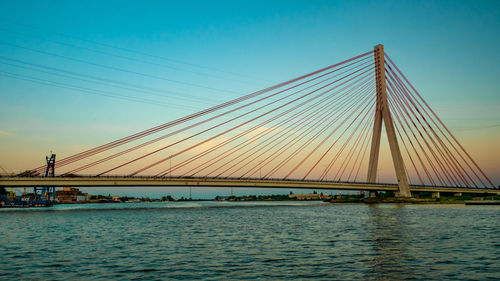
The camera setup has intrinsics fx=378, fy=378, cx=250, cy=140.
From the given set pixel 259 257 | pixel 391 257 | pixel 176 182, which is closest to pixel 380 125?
pixel 176 182

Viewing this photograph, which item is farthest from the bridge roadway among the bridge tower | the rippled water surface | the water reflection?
the water reflection

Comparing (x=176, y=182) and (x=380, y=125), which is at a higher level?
(x=380, y=125)

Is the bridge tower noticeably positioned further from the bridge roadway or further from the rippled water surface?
the rippled water surface

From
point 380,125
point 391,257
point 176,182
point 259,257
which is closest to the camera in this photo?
point 391,257

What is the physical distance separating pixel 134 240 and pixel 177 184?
4436 centimetres

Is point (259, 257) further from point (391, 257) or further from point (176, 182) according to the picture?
point (176, 182)

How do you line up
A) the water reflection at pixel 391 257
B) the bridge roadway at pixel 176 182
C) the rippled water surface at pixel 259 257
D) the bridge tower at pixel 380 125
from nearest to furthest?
the water reflection at pixel 391 257 < the rippled water surface at pixel 259 257 < the bridge roadway at pixel 176 182 < the bridge tower at pixel 380 125

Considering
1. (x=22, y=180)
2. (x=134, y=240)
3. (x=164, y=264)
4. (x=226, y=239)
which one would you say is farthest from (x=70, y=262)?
(x=22, y=180)

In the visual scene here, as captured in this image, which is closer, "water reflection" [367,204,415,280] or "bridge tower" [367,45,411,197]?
"water reflection" [367,204,415,280]

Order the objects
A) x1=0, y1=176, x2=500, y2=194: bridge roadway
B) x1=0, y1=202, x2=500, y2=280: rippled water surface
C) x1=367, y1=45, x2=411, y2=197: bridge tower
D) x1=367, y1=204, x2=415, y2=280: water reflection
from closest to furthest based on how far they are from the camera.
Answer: x1=367, y1=204, x2=415, y2=280: water reflection < x1=0, y1=202, x2=500, y2=280: rippled water surface < x1=0, y1=176, x2=500, y2=194: bridge roadway < x1=367, y1=45, x2=411, y2=197: bridge tower

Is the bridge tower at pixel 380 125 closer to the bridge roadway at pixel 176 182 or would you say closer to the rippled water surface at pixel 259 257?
the bridge roadway at pixel 176 182

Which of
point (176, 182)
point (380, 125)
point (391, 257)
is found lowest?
point (391, 257)

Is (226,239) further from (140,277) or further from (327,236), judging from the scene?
(140,277)

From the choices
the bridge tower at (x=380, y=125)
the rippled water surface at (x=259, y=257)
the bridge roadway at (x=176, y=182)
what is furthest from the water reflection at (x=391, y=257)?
the bridge roadway at (x=176, y=182)
